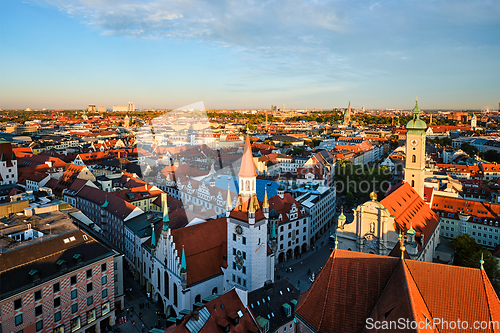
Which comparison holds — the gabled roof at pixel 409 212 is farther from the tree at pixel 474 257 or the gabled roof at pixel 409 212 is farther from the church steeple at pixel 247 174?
the church steeple at pixel 247 174

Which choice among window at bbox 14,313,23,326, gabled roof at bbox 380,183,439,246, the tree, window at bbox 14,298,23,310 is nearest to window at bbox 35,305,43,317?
window at bbox 14,313,23,326

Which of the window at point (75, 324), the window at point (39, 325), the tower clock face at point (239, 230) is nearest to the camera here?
the window at point (39, 325)

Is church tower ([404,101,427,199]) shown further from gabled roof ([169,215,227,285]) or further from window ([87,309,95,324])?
window ([87,309,95,324])

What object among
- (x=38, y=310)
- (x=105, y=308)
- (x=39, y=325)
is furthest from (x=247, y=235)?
(x=39, y=325)

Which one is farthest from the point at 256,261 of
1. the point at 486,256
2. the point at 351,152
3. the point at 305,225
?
the point at 351,152

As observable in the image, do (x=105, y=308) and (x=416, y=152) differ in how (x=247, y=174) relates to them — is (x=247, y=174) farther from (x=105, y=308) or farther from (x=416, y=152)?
(x=416, y=152)

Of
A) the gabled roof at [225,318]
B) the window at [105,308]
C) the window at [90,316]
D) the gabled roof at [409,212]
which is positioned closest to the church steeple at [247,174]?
the gabled roof at [225,318]
